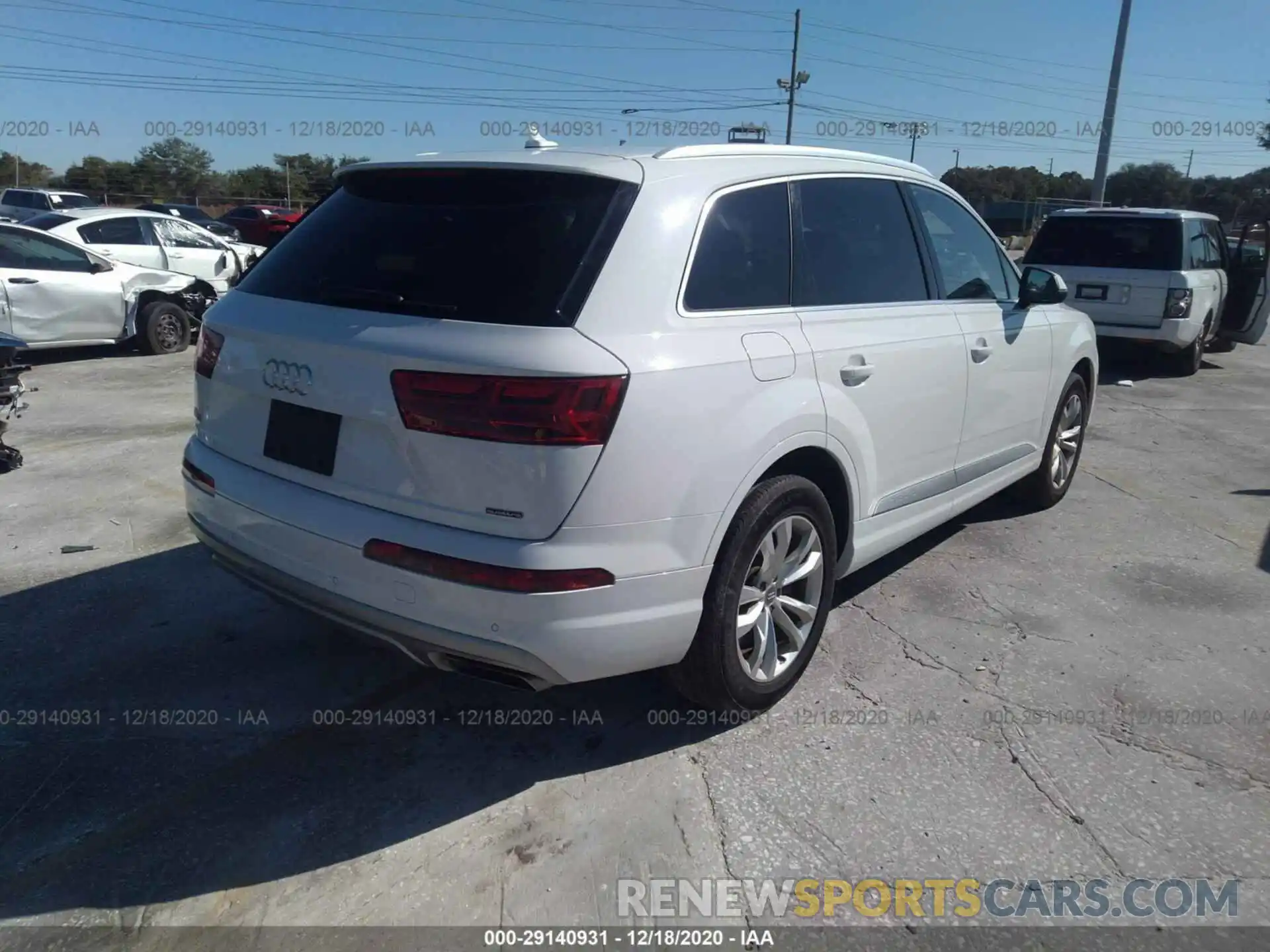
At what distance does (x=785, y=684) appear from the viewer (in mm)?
3611

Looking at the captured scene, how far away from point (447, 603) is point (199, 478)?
125cm

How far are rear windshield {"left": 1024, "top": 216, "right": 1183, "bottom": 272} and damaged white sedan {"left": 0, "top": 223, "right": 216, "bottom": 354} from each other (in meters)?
9.37

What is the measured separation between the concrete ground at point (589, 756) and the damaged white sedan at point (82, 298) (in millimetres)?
5256

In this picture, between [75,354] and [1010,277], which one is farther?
[75,354]

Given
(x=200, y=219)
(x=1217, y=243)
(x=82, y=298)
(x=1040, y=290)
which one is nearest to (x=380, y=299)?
(x=1040, y=290)

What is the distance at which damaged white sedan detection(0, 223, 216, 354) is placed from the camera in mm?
9430

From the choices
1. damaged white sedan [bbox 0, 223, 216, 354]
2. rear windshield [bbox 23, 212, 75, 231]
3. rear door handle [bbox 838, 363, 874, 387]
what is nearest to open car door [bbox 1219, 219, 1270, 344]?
rear door handle [bbox 838, 363, 874, 387]

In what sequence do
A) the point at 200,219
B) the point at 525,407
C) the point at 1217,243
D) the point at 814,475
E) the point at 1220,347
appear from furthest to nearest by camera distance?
1. the point at 200,219
2. the point at 1220,347
3. the point at 1217,243
4. the point at 814,475
5. the point at 525,407

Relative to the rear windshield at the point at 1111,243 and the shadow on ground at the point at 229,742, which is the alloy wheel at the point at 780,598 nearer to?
the shadow on ground at the point at 229,742

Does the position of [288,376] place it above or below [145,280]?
above

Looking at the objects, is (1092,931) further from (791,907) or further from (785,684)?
(785,684)

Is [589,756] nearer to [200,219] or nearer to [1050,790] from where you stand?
[1050,790]

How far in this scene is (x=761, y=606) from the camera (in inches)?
134

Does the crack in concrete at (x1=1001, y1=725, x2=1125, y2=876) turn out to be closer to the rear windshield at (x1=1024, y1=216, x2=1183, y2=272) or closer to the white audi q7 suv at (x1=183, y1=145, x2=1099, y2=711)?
the white audi q7 suv at (x1=183, y1=145, x2=1099, y2=711)
